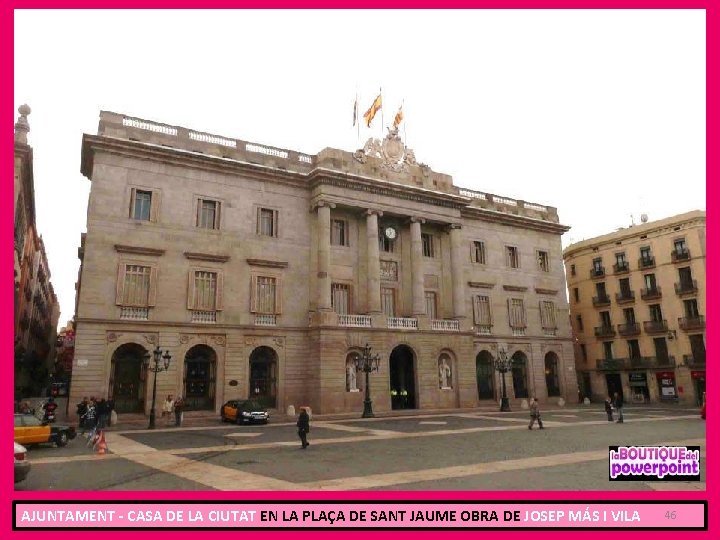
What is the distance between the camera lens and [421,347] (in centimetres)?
3778

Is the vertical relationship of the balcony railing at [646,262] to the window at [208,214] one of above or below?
below

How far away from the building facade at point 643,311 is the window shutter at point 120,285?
43801 millimetres

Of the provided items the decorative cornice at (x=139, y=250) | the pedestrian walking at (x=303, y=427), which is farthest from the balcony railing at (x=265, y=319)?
the pedestrian walking at (x=303, y=427)

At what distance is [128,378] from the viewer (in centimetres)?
3062

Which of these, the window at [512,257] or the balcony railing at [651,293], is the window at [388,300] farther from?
the balcony railing at [651,293]

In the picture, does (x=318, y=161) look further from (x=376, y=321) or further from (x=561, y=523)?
(x=561, y=523)

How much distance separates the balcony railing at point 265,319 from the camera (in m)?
34.1

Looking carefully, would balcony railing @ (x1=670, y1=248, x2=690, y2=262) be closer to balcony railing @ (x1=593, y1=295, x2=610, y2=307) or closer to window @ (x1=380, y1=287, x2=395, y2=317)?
balcony railing @ (x1=593, y1=295, x2=610, y2=307)

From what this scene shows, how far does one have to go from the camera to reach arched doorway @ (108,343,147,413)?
30125 mm

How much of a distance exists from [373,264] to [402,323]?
4.70 m

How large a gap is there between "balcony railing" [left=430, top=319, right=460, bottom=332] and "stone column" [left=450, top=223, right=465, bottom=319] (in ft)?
2.15

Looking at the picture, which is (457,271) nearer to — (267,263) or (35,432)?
(267,263)

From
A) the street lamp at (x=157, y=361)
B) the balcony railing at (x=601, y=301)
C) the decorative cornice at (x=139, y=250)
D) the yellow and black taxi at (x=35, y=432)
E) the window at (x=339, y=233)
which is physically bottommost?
the yellow and black taxi at (x=35, y=432)

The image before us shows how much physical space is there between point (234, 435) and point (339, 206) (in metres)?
19.7
